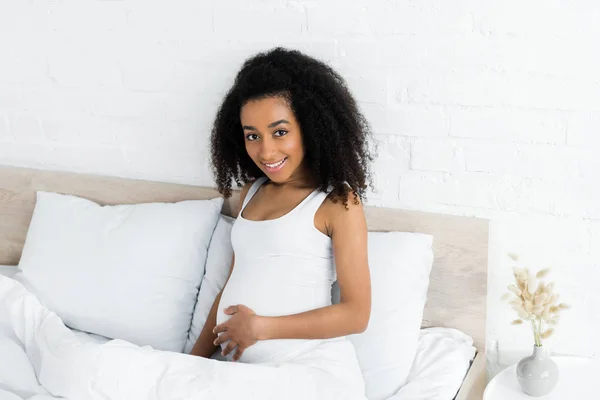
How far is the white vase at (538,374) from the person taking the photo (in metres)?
1.31

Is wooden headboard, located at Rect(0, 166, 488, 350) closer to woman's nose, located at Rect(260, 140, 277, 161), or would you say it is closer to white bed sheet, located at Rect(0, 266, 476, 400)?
white bed sheet, located at Rect(0, 266, 476, 400)

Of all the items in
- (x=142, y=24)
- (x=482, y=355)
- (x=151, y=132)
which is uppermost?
(x=142, y=24)

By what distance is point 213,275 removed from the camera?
160cm

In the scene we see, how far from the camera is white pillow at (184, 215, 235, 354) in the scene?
158cm

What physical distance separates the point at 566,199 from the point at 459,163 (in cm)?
23

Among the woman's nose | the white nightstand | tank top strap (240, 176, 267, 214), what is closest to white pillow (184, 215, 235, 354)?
tank top strap (240, 176, 267, 214)

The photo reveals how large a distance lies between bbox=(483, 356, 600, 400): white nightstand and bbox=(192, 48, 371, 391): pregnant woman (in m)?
0.28

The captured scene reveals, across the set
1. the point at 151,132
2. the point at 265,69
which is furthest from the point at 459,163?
the point at 151,132

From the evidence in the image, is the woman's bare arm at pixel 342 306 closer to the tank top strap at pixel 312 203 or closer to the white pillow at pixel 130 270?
the tank top strap at pixel 312 203

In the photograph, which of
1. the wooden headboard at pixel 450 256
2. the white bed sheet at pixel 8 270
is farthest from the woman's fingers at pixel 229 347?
the white bed sheet at pixel 8 270

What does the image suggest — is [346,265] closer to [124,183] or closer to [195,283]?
[195,283]

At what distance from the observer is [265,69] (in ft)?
4.44

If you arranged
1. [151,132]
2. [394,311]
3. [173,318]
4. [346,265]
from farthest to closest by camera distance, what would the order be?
[151,132] → [173,318] → [394,311] → [346,265]

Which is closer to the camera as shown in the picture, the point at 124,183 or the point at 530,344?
the point at 530,344
